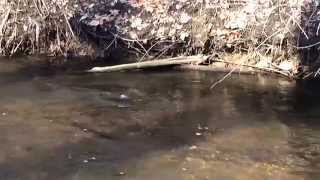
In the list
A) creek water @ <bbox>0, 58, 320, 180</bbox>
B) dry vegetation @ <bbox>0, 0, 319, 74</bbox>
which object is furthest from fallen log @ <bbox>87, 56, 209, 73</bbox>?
dry vegetation @ <bbox>0, 0, 319, 74</bbox>

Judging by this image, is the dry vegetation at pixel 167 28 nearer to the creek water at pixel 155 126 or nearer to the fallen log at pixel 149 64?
the fallen log at pixel 149 64

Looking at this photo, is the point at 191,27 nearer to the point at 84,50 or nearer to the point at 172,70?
the point at 172,70

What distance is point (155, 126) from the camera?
26.6ft

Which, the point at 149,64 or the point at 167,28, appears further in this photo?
the point at 167,28

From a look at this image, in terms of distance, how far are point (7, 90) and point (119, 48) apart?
115 inches

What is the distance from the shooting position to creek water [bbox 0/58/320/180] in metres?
6.79

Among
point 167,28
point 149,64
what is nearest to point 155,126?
point 149,64

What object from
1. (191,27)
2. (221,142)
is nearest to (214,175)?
(221,142)

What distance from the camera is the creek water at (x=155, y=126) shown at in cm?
679

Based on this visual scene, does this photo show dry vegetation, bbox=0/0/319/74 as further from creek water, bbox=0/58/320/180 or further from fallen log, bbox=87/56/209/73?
creek water, bbox=0/58/320/180

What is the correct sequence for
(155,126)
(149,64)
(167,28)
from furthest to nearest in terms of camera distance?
(167,28)
(149,64)
(155,126)

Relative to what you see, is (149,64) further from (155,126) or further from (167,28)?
(155,126)

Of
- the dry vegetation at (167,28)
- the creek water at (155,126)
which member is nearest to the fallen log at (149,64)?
the creek water at (155,126)

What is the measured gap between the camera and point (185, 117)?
27.9ft
